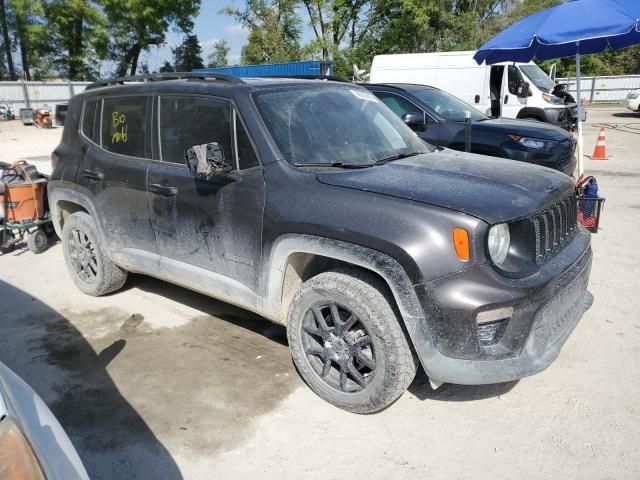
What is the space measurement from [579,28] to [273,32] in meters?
30.7

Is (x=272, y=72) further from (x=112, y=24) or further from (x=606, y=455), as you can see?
(x=606, y=455)

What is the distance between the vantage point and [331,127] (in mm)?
3744

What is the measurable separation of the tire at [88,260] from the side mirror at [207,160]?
1.79 meters

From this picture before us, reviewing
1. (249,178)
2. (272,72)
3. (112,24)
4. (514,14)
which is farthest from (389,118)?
(112,24)

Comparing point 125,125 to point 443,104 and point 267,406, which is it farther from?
point 443,104

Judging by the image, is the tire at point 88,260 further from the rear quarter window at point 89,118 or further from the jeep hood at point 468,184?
the jeep hood at point 468,184

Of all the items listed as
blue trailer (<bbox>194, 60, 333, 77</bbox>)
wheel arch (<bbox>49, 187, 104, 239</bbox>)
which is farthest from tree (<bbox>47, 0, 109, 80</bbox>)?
wheel arch (<bbox>49, 187, 104, 239</bbox>)

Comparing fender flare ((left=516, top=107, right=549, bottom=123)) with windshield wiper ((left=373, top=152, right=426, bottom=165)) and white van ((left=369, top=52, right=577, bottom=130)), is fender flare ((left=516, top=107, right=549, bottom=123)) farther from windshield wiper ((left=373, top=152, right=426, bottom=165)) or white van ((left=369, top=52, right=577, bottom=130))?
windshield wiper ((left=373, top=152, right=426, bottom=165))

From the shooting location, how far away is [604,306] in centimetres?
450

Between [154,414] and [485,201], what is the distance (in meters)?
2.27

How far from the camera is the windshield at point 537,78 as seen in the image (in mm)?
13316

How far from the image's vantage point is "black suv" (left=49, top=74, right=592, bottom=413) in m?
2.75

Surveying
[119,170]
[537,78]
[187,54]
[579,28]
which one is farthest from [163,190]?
[187,54]

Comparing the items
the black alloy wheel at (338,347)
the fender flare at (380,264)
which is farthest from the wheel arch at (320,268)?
the black alloy wheel at (338,347)
